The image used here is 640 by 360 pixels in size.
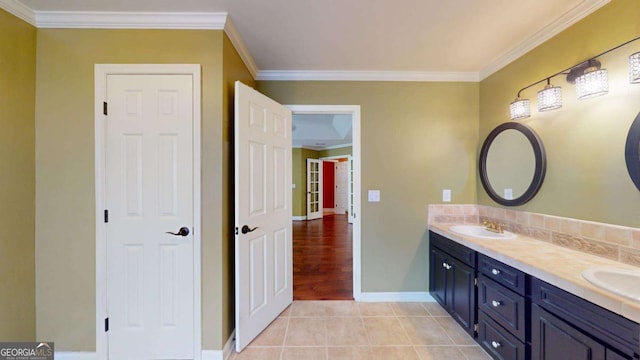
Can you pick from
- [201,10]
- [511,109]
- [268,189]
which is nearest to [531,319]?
[511,109]

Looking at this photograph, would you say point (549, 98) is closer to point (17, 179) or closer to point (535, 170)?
point (535, 170)

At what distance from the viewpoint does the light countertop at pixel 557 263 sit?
39.1 inches

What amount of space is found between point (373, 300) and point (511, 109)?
2296 mm

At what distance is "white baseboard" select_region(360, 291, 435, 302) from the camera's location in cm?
258

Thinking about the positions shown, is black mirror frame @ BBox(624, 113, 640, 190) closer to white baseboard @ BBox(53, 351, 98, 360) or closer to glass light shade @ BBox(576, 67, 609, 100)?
glass light shade @ BBox(576, 67, 609, 100)

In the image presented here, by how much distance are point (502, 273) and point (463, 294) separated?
528 millimetres

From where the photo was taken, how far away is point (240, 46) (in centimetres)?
204

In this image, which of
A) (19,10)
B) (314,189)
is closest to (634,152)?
(19,10)

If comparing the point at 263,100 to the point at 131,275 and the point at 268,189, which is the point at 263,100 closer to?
the point at 268,189

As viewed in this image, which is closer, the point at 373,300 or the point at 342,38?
the point at 342,38

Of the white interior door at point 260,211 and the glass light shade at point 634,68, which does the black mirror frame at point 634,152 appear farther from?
the white interior door at point 260,211

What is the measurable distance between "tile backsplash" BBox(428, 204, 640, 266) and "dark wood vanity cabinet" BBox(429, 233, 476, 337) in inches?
15.2

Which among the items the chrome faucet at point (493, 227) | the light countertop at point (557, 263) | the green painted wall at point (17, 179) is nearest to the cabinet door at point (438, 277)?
the light countertop at point (557, 263)

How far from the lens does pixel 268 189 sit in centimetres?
214
